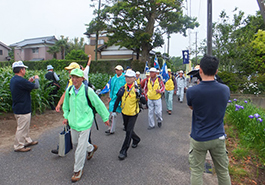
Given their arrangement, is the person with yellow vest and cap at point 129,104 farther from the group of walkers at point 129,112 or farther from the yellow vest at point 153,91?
the yellow vest at point 153,91

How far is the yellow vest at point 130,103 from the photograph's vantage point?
13.2 feet

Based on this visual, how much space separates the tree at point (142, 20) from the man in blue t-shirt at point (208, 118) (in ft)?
54.9

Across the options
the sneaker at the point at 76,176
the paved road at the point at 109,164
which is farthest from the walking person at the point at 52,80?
the sneaker at the point at 76,176

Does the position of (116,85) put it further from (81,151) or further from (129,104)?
(81,151)

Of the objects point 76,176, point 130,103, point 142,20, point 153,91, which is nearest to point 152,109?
point 153,91

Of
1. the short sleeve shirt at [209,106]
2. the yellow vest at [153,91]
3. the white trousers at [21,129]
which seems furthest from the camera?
the yellow vest at [153,91]

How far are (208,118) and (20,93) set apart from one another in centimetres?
375

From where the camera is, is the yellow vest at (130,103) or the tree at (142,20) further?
the tree at (142,20)

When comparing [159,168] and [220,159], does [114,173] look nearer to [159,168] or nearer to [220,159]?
[159,168]

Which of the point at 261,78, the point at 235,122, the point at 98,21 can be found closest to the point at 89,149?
the point at 235,122

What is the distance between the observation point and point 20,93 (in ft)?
12.9

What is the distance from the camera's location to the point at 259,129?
4.10m

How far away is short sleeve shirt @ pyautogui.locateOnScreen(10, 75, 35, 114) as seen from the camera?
151 inches

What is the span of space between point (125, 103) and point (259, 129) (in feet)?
9.98
